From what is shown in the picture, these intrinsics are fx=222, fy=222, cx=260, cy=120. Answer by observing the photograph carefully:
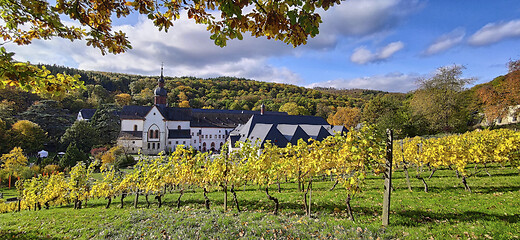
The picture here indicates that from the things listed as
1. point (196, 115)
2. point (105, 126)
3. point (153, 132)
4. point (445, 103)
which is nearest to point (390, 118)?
point (445, 103)

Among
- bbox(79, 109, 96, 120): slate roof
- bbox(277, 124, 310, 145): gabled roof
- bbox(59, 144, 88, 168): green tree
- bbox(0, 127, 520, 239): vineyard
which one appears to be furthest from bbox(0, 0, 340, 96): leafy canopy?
bbox(79, 109, 96, 120): slate roof

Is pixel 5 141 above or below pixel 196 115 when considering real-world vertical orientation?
below

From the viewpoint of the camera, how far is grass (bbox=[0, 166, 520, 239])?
5223 mm

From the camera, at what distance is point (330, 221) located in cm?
608

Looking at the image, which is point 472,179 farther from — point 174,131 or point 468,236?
point 174,131

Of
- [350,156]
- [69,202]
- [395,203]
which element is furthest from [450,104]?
[69,202]

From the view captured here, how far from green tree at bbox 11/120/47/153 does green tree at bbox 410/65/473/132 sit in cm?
6015

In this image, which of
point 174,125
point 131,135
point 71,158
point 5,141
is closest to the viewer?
point 71,158

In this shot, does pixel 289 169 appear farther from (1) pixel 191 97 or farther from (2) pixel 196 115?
(1) pixel 191 97

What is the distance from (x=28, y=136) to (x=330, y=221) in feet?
A: 155

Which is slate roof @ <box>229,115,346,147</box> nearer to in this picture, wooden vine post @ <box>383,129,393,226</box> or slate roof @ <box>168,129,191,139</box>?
slate roof @ <box>168,129,191,139</box>

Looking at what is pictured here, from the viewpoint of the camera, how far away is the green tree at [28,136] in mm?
33956

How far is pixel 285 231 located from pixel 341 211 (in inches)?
106

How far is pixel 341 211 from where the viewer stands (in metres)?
7.21
